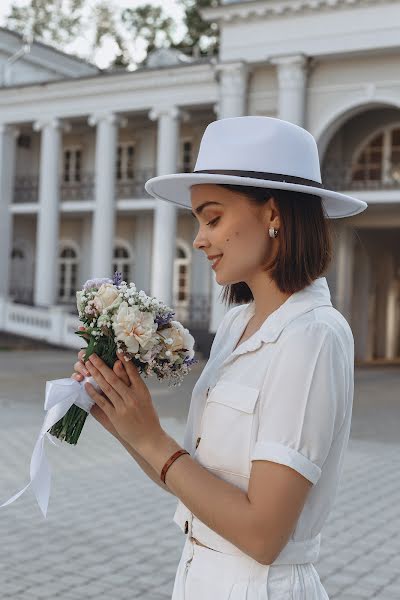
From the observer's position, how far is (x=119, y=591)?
15.4 ft

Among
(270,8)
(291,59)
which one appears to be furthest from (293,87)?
(270,8)

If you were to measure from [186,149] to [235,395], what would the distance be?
28.4 meters

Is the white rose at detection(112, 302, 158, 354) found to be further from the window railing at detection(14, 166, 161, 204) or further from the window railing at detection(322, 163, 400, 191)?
the window railing at detection(14, 166, 161, 204)

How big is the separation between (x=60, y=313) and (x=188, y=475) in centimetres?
2464

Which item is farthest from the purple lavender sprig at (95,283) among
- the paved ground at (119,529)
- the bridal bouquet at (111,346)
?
the paved ground at (119,529)

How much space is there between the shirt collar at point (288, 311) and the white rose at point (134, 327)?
0.58 feet

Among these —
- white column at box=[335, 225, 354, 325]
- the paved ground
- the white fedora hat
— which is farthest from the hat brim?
white column at box=[335, 225, 354, 325]

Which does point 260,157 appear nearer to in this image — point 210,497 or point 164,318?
point 164,318

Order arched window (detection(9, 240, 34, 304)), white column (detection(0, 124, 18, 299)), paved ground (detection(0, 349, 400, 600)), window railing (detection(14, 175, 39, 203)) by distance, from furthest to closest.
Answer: arched window (detection(9, 240, 34, 304)) → window railing (detection(14, 175, 39, 203)) → white column (detection(0, 124, 18, 299)) → paved ground (detection(0, 349, 400, 600))

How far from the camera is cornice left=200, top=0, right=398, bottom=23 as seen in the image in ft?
74.3

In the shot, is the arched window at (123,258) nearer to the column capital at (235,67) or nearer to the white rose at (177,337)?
the column capital at (235,67)

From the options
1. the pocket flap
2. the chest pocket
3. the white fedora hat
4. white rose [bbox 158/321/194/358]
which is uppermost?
the white fedora hat

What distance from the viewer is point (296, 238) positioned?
1.65 m

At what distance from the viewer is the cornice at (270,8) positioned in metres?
22.7
